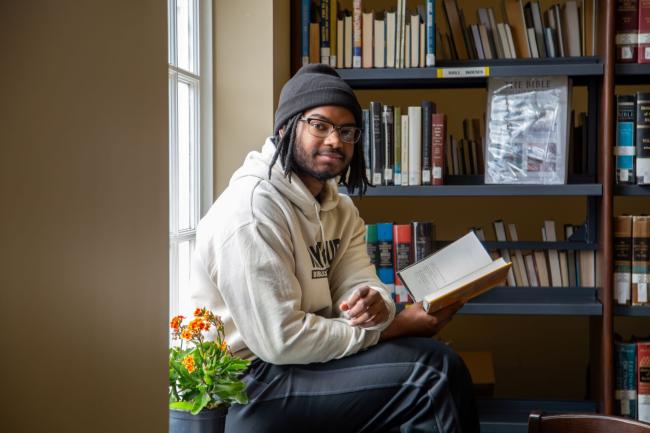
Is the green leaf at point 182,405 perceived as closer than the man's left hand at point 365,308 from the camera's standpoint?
Yes

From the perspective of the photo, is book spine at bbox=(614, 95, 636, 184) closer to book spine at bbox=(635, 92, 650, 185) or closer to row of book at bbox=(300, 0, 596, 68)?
book spine at bbox=(635, 92, 650, 185)

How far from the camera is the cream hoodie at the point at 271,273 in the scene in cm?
190

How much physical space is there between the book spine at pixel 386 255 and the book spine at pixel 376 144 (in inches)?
7.0

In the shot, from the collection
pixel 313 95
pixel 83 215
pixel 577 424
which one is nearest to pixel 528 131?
pixel 313 95

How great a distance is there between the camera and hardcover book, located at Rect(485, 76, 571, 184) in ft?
9.30

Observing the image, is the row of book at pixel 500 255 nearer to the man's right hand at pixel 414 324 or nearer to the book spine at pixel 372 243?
the book spine at pixel 372 243

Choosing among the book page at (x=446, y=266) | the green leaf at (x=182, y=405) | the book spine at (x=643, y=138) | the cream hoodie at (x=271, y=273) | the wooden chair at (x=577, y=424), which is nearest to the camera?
the wooden chair at (x=577, y=424)

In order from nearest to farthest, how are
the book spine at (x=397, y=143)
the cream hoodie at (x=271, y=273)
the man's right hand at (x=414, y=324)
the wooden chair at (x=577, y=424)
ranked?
the wooden chair at (x=577, y=424) → the cream hoodie at (x=271, y=273) → the man's right hand at (x=414, y=324) → the book spine at (x=397, y=143)

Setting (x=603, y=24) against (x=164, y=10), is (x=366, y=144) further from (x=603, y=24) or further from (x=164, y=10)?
(x=164, y=10)

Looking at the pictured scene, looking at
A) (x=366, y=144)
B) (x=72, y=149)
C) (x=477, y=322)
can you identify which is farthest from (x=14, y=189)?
(x=477, y=322)

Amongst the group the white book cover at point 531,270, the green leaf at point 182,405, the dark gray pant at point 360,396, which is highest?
the white book cover at point 531,270

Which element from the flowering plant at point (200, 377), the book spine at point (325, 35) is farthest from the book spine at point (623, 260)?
the flowering plant at point (200, 377)

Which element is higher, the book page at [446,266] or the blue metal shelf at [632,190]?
the blue metal shelf at [632,190]

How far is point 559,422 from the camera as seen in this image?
1.53 meters
